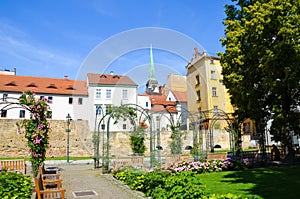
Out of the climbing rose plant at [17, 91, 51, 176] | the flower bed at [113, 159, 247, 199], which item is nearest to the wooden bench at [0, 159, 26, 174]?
the climbing rose plant at [17, 91, 51, 176]

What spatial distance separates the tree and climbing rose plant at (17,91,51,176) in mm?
10828

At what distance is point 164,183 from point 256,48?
10.4 meters

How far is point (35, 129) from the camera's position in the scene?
35.8ft

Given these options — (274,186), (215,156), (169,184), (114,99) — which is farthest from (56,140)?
(169,184)

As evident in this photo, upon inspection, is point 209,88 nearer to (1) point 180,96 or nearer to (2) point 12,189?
(1) point 180,96

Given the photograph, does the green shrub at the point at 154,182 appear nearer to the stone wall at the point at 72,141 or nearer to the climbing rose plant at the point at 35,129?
the climbing rose plant at the point at 35,129

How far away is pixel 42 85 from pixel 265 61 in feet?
119

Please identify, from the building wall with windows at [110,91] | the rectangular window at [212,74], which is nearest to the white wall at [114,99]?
the building wall with windows at [110,91]

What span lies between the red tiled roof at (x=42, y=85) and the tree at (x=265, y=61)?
98.3 ft

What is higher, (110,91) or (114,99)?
(110,91)

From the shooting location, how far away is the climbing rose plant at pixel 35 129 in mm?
10844

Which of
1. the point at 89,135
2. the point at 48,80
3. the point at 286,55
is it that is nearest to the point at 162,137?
the point at 89,135

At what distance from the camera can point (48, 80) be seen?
44.1 m

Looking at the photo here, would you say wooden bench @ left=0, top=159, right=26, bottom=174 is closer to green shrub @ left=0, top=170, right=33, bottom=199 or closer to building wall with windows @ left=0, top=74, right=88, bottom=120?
green shrub @ left=0, top=170, right=33, bottom=199
